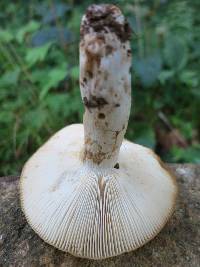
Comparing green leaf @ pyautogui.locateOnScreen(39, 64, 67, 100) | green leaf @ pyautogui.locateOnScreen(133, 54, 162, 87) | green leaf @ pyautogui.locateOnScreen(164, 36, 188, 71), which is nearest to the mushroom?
green leaf @ pyautogui.locateOnScreen(39, 64, 67, 100)

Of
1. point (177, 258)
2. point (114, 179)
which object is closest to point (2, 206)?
point (114, 179)

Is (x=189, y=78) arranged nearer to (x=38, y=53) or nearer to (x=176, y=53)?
A: (x=176, y=53)

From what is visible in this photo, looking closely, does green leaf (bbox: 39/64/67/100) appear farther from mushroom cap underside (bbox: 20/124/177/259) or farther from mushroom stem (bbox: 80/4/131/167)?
mushroom stem (bbox: 80/4/131/167)

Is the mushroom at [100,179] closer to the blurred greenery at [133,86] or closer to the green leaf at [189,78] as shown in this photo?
the blurred greenery at [133,86]

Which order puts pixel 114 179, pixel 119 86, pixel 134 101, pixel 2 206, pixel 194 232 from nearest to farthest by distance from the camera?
1. pixel 119 86
2. pixel 114 179
3. pixel 194 232
4. pixel 2 206
5. pixel 134 101

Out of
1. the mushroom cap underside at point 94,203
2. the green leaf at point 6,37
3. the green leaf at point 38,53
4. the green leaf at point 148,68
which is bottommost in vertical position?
the mushroom cap underside at point 94,203

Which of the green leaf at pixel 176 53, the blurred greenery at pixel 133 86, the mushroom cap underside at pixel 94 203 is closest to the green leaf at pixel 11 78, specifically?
the blurred greenery at pixel 133 86

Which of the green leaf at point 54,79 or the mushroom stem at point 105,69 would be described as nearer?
the mushroom stem at point 105,69

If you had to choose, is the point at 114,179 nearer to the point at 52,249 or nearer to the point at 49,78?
the point at 52,249
